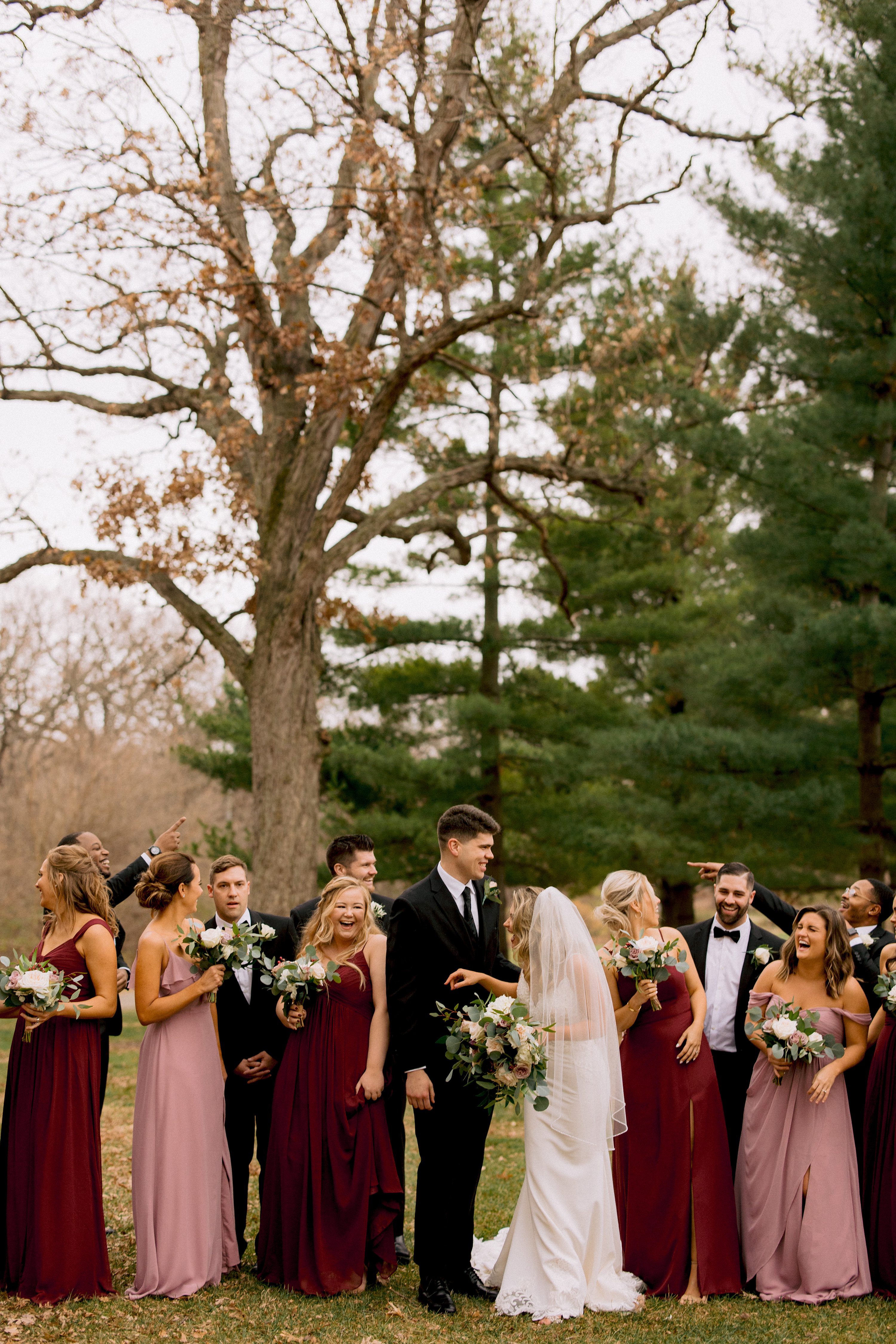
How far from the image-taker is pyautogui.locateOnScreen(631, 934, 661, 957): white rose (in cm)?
602

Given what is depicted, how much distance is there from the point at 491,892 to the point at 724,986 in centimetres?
181

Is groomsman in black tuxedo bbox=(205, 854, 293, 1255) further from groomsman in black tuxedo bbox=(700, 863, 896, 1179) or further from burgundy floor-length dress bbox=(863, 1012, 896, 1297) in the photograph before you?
burgundy floor-length dress bbox=(863, 1012, 896, 1297)

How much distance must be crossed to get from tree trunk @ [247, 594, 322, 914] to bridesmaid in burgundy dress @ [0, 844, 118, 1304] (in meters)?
7.31

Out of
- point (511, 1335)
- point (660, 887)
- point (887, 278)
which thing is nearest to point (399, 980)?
point (511, 1335)

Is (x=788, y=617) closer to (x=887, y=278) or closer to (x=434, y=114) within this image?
(x=887, y=278)

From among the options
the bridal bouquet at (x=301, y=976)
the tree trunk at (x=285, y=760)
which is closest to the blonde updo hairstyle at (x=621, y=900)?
the bridal bouquet at (x=301, y=976)

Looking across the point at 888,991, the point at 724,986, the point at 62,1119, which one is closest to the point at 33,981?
the point at 62,1119

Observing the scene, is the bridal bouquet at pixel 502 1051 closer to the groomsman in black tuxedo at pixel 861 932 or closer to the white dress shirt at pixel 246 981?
the white dress shirt at pixel 246 981

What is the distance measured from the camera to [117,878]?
7574mm

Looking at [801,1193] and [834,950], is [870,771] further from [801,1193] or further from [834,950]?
[801,1193]

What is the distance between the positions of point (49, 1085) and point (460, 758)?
51.8ft

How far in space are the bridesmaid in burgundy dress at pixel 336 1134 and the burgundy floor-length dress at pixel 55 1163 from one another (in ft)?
2.88

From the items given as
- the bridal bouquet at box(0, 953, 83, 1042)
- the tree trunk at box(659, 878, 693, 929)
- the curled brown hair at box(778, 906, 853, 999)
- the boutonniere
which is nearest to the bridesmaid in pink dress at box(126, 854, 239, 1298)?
the bridal bouquet at box(0, 953, 83, 1042)

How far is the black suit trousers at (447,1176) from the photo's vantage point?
5988 mm
